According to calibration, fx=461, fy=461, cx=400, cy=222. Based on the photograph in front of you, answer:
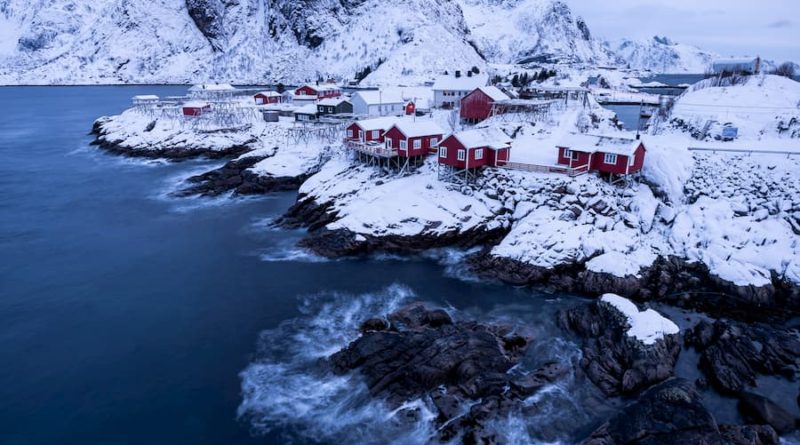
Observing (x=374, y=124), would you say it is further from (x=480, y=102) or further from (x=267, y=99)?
(x=267, y=99)

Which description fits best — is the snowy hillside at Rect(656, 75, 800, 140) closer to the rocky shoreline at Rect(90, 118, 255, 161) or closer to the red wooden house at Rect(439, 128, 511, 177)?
the red wooden house at Rect(439, 128, 511, 177)

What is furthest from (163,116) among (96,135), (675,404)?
(675,404)

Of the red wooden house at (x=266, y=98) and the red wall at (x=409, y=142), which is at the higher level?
the red wooden house at (x=266, y=98)

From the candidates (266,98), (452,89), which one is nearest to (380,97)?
(452,89)

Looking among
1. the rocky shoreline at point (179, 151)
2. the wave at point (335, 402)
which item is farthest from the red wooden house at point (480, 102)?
the wave at point (335, 402)

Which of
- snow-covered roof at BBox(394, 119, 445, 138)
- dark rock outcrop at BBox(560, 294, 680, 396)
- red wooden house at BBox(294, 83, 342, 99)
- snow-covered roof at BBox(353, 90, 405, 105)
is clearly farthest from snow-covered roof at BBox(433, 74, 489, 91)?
dark rock outcrop at BBox(560, 294, 680, 396)

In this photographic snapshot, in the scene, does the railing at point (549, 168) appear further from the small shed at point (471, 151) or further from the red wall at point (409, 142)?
the red wall at point (409, 142)
